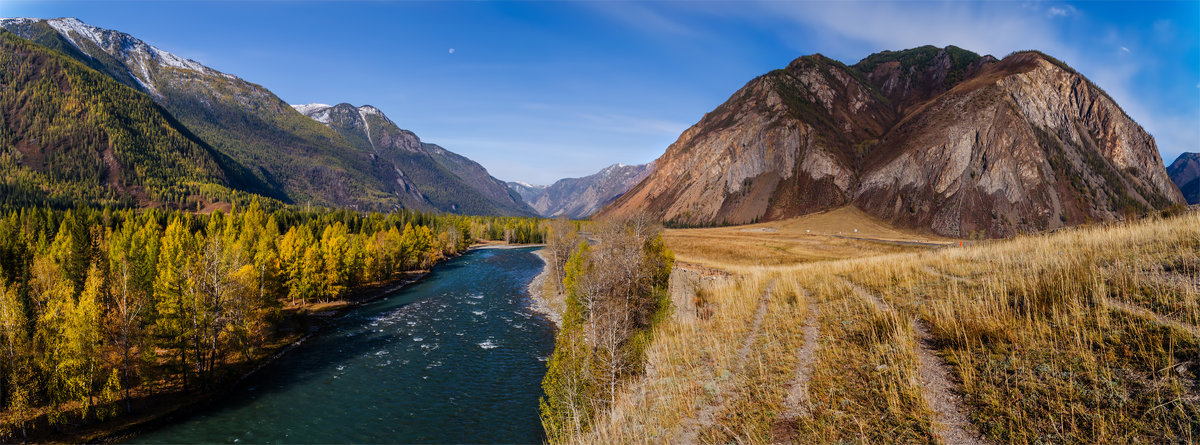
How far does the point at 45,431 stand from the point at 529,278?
63.9 m

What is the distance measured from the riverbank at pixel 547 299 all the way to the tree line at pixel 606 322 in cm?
751

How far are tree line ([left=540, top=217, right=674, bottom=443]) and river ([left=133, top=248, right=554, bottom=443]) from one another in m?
4.23

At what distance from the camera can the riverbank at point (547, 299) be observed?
54.8 m

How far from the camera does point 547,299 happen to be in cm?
6412

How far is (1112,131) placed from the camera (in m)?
191

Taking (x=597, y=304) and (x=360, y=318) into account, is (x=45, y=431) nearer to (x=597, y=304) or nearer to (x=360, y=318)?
(x=360, y=318)

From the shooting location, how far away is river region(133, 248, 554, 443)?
2648 centimetres

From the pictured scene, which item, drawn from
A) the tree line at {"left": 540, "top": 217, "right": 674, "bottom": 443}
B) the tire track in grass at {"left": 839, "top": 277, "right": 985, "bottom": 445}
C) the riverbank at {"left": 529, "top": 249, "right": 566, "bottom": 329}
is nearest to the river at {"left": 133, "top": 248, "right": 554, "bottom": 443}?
the riverbank at {"left": 529, "top": 249, "right": 566, "bottom": 329}

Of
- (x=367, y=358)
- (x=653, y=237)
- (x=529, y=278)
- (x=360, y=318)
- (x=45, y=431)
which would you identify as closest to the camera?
(x=45, y=431)

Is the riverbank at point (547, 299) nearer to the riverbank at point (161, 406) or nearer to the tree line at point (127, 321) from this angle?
the riverbank at point (161, 406)

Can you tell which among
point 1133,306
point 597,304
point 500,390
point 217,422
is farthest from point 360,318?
point 1133,306

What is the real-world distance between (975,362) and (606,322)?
25.0 meters

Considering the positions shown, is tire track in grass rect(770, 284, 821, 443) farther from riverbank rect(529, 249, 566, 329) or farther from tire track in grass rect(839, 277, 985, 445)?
riverbank rect(529, 249, 566, 329)

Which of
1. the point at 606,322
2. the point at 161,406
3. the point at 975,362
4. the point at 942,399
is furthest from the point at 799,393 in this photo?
the point at 161,406
